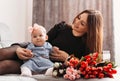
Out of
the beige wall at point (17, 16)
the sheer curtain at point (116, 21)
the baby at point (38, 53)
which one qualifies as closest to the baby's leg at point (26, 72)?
the baby at point (38, 53)

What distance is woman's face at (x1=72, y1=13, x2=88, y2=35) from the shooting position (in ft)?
6.66

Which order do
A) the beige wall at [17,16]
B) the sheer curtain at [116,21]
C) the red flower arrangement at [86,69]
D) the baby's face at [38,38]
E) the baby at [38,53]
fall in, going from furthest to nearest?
the sheer curtain at [116,21]
the beige wall at [17,16]
the baby's face at [38,38]
the baby at [38,53]
the red flower arrangement at [86,69]

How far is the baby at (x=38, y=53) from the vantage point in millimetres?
1908

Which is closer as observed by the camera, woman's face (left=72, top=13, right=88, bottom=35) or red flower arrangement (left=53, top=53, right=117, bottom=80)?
red flower arrangement (left=53, top=53, right=117, bottom=80)

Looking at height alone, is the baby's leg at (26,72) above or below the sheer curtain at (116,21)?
A: below

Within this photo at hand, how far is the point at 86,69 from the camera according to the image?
5.05 feet

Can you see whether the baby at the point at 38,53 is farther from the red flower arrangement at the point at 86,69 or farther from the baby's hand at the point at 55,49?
the red flower arrangement at the point at 86,69

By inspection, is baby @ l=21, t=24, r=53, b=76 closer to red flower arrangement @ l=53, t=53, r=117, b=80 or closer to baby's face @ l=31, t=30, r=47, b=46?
baby's face @ l=31, t=30, r=47, b=46

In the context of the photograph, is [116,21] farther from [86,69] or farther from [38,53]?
[86,69]

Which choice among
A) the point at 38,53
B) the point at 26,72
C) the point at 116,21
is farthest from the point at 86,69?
the point at 116,21

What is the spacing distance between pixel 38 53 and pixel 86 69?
563mm

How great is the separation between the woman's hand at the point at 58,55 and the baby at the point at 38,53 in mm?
40

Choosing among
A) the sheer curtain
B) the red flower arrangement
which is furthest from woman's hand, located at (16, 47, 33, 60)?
the sheer curtain

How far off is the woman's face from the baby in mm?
259
